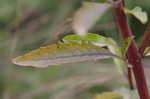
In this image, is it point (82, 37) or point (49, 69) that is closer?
point (82, 37)

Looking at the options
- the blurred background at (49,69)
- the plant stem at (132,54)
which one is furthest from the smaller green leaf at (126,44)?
the blurred background at (49,69)

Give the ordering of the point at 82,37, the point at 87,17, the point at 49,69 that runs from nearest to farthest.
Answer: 1. the point at 87,17
2. the point at 82,37
3. the point at 49,69

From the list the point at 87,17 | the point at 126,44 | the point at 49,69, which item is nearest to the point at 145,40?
the point at 126,44

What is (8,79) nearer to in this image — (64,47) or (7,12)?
(7,12)

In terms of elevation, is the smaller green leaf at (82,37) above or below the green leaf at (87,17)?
below

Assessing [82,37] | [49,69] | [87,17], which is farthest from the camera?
[49,69]

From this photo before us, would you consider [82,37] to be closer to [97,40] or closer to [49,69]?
[97,40]

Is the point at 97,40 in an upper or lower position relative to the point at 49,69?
upper

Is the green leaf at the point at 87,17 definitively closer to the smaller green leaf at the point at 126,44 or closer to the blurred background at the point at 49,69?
the smaller green leaf at the point at 126,44
